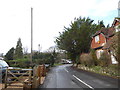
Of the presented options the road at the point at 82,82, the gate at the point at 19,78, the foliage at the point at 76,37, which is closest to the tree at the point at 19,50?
the foliage at the point at 76,37

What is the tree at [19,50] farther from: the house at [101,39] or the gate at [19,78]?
the gate at [19,78]

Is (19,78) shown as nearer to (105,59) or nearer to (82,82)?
(82,82)

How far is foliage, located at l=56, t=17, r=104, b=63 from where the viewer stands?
95.6 ft

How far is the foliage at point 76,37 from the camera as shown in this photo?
29.1m

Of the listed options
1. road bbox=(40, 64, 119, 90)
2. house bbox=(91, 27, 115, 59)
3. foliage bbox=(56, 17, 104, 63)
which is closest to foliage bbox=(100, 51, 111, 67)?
road bbox=(40, 64, 119, 90)

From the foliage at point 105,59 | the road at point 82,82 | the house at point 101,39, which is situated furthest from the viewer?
the house at point 101,39

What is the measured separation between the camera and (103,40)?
2317cm

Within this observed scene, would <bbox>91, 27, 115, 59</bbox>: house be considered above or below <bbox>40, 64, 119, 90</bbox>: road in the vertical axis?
above

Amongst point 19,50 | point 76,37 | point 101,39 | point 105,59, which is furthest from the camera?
point 19,50

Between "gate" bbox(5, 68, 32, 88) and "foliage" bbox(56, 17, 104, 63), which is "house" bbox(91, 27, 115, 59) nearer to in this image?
"foliage" bbox(56, 17, 104, 63)

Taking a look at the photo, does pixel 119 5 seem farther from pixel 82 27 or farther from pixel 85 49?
pixel 85 49

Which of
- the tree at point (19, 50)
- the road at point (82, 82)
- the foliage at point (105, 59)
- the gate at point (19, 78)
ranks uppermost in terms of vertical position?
the tree at point (19, 50)

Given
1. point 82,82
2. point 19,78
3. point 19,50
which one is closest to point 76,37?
point 82,82

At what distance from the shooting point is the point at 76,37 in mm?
28859
